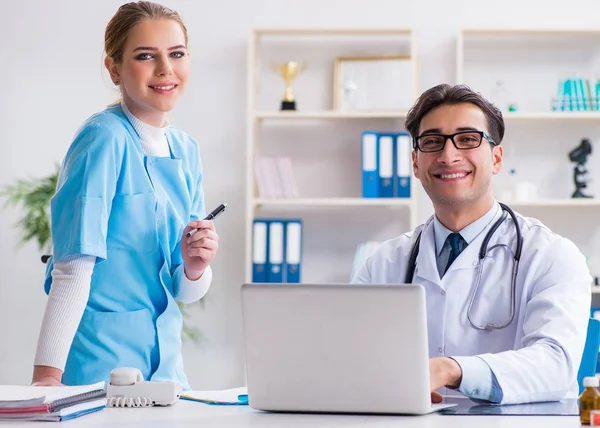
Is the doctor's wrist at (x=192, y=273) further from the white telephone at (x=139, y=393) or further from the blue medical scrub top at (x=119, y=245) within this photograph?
the white telephone at (x=139, y=393)

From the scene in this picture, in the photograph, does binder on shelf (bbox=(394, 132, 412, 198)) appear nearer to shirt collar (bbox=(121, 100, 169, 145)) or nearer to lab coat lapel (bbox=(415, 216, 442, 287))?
lab coat lapel (bbox=(415, 216, 442, 287))

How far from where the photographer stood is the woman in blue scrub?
5.98ft

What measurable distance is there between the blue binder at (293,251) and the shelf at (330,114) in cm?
51

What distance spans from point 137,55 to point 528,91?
9.25 ft

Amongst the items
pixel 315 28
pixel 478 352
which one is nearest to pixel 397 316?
pixel 478 352

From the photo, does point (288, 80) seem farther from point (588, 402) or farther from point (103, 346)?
point (588, 402)

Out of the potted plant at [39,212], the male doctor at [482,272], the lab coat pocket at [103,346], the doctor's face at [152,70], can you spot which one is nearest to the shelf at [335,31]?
the potted plant at [39,212]

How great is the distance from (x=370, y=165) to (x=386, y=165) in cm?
7

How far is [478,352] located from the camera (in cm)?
195

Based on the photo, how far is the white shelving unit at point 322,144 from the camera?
176 inches

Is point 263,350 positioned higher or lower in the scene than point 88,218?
lower

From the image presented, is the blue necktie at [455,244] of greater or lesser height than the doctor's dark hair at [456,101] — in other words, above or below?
below

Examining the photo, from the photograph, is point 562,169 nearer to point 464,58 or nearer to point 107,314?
point 464,58

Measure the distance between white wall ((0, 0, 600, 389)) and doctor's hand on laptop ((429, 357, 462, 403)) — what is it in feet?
9.66
